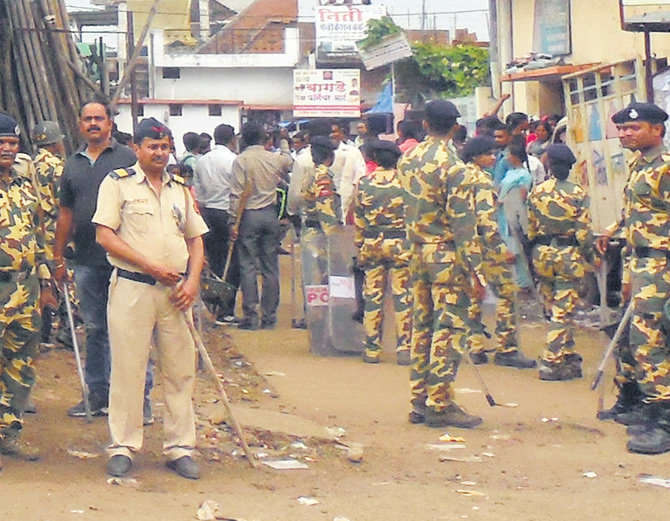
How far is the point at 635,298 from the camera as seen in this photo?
7910 millimetres

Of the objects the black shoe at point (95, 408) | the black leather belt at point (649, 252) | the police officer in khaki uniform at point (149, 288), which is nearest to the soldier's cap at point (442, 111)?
the black leather belt at point (649, 252)

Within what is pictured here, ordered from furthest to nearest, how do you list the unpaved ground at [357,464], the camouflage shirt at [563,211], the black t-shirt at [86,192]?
the camouflage shirt at [563,211]
the black t-shirt at [86,192]
the unpaved ground at [357,464]

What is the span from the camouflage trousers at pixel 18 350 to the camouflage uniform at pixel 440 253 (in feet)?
8.21

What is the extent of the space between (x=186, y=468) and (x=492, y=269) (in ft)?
10.7

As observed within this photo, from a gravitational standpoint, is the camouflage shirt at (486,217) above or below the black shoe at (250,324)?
above

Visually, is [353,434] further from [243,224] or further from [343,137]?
[343,137]

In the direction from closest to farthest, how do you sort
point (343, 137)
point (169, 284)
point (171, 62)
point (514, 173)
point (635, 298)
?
point (169, 284) < point (635, 298) < point (514, 173) < point (343, 137) < point (171, 62)

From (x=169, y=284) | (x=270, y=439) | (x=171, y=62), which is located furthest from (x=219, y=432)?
(x=171, y=62)

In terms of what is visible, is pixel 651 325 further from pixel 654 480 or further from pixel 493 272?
pixel 493 272

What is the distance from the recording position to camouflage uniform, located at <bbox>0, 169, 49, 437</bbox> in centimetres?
707

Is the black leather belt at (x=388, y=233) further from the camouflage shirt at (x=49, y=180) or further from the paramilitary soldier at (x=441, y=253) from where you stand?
the camouflage shirt at (x=49, y=180)

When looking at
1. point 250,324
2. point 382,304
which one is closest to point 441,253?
point 382,304

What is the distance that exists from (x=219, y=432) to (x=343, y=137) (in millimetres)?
6580

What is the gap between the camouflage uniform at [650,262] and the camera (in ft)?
25.5
